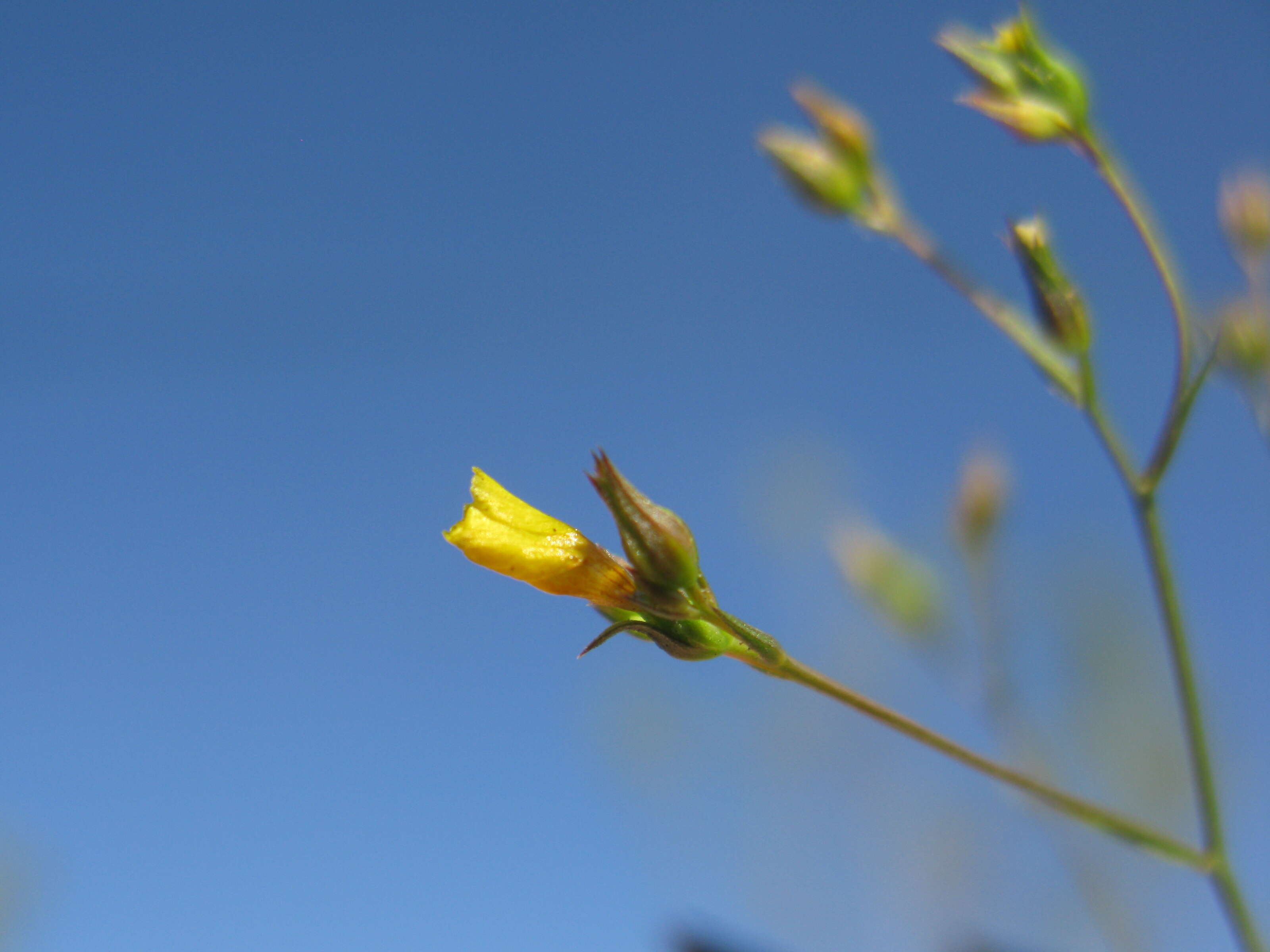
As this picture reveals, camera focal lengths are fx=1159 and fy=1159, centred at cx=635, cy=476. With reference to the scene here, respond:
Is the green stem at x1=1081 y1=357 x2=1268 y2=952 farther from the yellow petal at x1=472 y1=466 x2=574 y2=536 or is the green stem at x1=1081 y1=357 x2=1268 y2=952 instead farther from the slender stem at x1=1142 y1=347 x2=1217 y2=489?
the yellow petal at x1=472 y1=466 x2=574 y2=536

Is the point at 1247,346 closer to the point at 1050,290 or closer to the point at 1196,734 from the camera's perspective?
the point at 1050,290

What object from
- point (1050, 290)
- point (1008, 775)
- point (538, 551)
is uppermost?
point (1050, 290)

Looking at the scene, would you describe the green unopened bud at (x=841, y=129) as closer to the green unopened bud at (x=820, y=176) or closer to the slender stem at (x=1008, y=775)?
the green unopened bud at (x=820, y=176)

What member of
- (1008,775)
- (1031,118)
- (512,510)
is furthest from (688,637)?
(1031,118)

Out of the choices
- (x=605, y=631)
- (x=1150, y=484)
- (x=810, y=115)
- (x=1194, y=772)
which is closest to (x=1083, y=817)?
(x=1194, y=772)

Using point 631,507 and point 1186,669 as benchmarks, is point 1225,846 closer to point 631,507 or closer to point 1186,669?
point 1186,669

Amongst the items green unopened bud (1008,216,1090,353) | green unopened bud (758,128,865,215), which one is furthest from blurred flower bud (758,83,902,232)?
green unopened bud (1008,216,1090,353)
